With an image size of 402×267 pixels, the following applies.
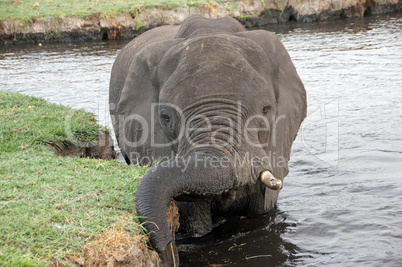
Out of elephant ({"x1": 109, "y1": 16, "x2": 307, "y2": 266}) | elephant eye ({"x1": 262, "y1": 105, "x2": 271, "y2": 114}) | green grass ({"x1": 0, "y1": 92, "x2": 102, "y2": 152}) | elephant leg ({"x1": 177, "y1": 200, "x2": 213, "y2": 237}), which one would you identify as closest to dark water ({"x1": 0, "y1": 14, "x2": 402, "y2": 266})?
elephant leg ({"x1": 177, "y1": 200, "x2": 213, "y2": 237})

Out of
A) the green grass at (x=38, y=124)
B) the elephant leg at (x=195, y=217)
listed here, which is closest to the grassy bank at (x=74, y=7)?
the green grass at (x=38, y=124)

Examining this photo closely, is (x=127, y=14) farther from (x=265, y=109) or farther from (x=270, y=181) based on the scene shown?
(x=270, y=181)

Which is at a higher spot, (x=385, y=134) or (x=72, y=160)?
(x=72, y=160)

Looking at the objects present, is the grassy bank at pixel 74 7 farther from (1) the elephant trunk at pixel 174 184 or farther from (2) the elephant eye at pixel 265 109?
(1) the elephant trunk at pixel 174 184

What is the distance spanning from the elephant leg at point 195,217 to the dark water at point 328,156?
0.39 feet

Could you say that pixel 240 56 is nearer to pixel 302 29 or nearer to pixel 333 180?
pixel 333 180

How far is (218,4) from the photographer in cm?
2450

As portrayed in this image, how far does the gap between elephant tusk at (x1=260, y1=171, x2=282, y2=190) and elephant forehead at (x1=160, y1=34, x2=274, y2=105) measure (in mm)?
767

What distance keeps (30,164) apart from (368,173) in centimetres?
453

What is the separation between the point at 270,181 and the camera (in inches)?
182

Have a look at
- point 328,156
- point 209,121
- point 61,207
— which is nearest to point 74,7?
point 328,156

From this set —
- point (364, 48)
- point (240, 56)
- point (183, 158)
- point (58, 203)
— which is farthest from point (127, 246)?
point (364, 48)

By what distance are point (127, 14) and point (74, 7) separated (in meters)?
2.59

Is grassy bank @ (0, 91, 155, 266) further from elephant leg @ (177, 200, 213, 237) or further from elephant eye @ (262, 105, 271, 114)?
elephant eye @ (262, 105, 271, 114)
